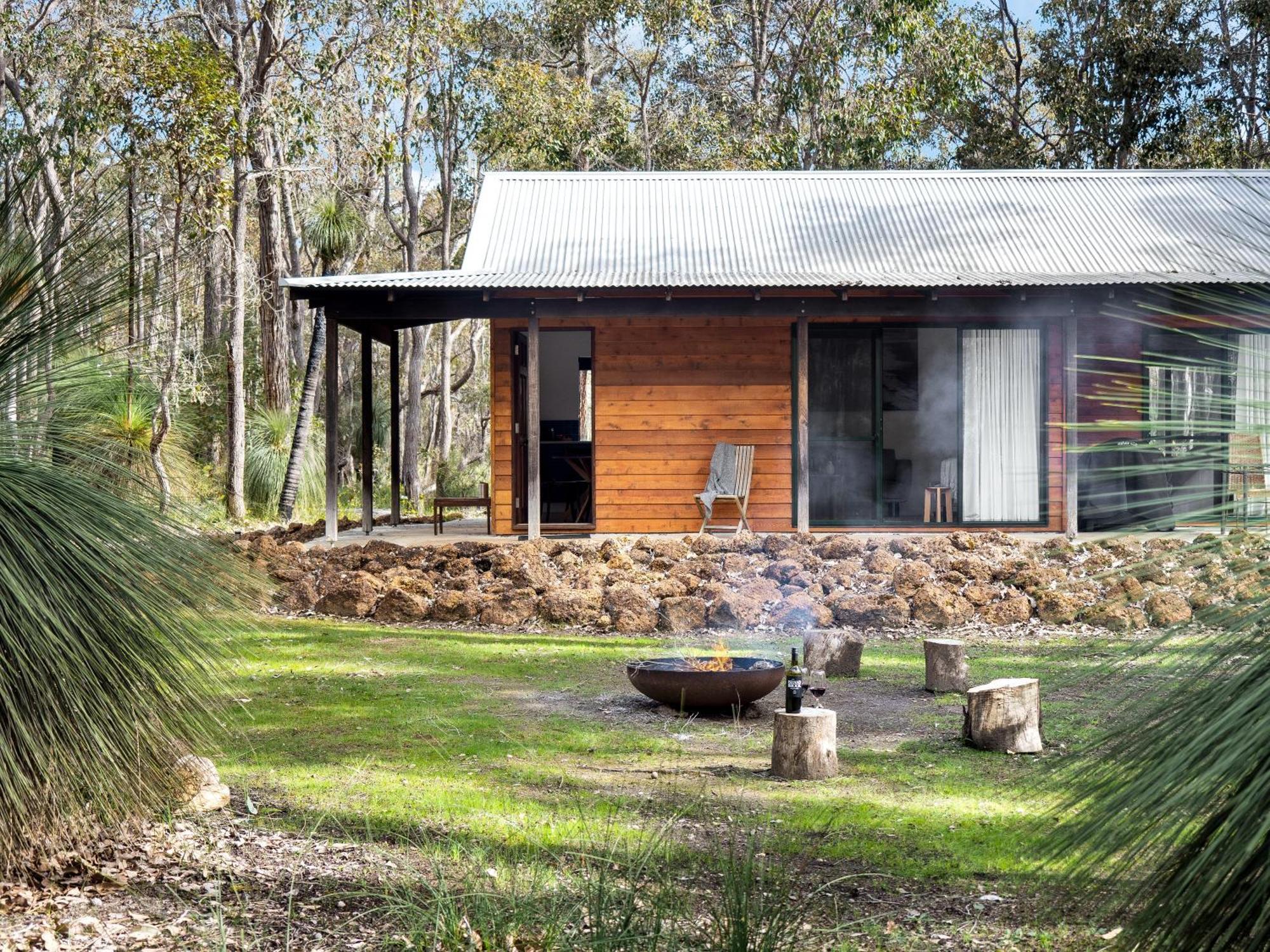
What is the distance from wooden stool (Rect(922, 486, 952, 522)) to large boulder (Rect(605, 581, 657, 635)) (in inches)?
197

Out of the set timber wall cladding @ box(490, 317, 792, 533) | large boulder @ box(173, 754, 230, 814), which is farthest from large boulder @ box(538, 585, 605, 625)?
large boulder @ box(173, 754, 230, 814)

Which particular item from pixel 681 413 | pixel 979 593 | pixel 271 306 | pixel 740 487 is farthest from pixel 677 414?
pixel 271 306

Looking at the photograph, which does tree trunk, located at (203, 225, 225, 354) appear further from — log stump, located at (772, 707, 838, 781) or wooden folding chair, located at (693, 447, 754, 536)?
log stump, located at (772, 707, 838, 781)

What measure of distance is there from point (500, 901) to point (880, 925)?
985 mm

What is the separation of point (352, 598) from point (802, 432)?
14.9 feet

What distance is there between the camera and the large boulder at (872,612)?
801cm

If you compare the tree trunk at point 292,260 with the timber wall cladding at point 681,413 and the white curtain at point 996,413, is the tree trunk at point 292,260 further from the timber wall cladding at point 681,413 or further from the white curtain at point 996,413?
the white curtain at point 996,413

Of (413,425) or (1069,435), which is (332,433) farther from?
(413,425)

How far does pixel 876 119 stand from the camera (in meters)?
20.0

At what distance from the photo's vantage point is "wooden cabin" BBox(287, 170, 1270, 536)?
11.2m

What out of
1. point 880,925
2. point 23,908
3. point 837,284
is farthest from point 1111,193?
point 23,908

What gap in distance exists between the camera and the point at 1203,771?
1.47 metres

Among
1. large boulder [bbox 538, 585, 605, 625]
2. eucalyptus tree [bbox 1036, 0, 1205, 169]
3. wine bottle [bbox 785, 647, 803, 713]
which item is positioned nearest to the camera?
wine bottle [bbox 785, 647, 803, 713]

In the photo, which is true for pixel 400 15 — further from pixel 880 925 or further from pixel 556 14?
pixel 880 925
